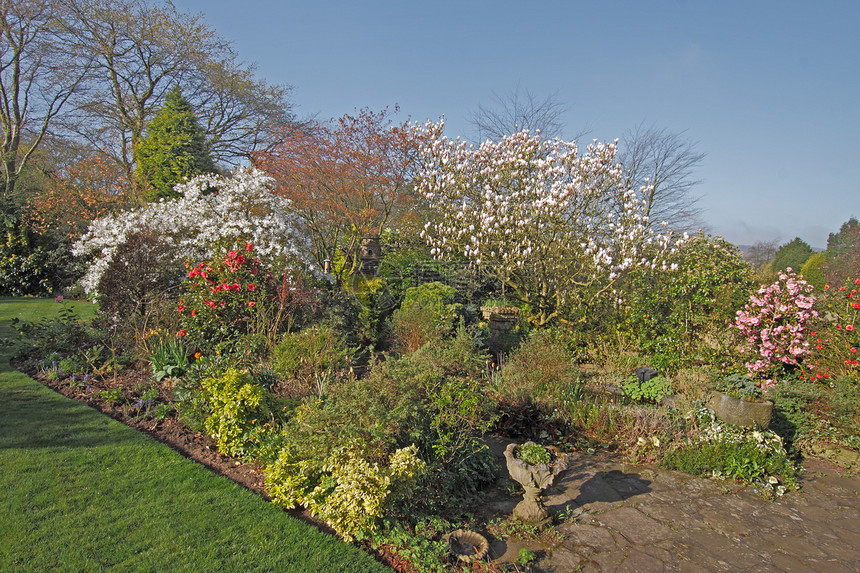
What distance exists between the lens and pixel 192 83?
20.1 meters

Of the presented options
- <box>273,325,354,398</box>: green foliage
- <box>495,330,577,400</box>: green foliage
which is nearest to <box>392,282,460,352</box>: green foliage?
<box>495,330,577,400</box>: green foliage

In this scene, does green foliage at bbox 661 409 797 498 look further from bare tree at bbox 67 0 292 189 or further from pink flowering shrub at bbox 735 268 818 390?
bare tree at bbox 67 0 292 189

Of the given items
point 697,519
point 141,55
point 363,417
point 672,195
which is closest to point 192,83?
point 141,55

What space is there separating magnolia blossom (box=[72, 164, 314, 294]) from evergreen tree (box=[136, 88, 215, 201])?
135 inches

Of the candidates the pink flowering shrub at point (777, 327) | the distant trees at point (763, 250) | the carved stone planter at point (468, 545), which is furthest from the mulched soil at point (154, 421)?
the distant trees at point (763, 250)

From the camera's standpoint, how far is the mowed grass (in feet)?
9.04

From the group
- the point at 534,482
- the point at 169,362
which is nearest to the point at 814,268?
the point at 534,482

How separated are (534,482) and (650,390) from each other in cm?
302

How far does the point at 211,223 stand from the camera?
922 centimetres

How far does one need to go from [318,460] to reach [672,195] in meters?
18.7

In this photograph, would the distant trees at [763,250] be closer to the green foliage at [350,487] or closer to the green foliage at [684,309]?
the green foliage at [684,309]

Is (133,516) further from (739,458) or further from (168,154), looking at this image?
(168,154)

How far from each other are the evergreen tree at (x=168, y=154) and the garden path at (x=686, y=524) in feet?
42.4

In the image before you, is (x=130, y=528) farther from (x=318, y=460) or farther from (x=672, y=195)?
(x=672, y=195)
